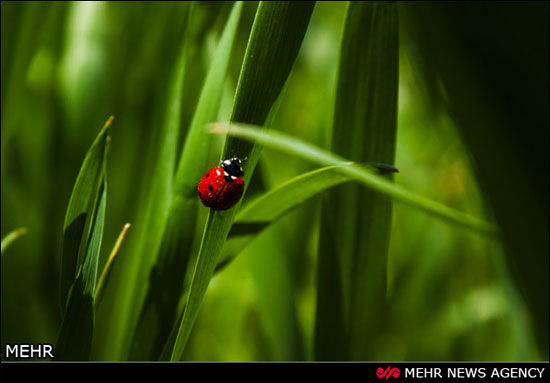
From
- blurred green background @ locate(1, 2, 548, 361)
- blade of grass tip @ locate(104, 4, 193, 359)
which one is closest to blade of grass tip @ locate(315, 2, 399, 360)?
blurred green background @ locate(1, 2, 548, 361)

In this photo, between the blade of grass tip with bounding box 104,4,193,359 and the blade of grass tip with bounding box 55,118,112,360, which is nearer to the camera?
the blade of grass tip with bounding box 55,118,112,360

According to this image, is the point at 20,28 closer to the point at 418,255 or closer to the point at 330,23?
the point at 418,255
